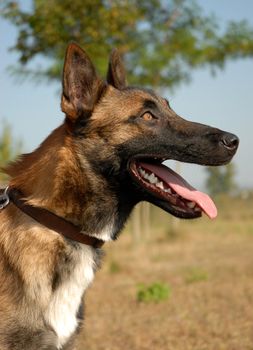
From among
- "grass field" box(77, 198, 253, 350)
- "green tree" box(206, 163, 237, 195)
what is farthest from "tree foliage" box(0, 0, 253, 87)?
"green tree" box(206, 163, 237, 195)

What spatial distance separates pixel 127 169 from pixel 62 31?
8759mm

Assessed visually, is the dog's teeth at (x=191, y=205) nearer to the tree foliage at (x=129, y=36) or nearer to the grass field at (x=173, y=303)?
the grass field at (x=173, y=303)

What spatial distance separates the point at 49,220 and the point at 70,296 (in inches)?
20.0

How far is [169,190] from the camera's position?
3.96 meters

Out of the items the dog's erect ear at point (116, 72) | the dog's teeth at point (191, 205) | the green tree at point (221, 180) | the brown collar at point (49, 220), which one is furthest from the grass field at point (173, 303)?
the green tree at point (221, 180)


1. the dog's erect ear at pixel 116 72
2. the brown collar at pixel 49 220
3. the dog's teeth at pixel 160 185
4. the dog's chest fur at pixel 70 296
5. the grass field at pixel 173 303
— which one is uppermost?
the dog's erect ear at pixel 116 72

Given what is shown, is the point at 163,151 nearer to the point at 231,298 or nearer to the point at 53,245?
the point at 53,245

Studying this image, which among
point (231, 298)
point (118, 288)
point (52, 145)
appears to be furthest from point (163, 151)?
point (118, 288)

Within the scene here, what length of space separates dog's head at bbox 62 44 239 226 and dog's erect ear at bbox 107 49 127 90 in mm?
491

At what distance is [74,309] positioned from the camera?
3.83 meters

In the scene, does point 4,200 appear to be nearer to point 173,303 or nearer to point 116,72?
point 116,72

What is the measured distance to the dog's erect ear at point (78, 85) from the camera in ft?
12.9

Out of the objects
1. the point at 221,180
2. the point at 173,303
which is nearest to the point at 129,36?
the point at 173,303

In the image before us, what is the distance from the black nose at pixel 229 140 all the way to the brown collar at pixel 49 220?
1089mm
